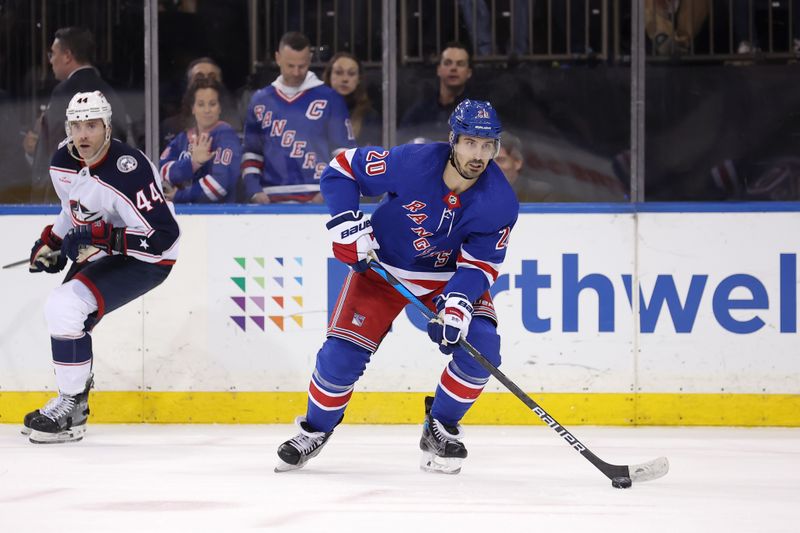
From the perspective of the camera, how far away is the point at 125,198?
4.24 m

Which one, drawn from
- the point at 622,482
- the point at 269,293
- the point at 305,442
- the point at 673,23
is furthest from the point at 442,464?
the point at 673,23

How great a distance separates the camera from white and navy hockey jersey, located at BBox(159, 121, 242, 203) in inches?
193

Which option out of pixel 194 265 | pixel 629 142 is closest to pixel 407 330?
pixel 194 265

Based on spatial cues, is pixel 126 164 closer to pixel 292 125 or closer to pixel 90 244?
pixel 90 244

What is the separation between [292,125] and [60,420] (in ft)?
5.03

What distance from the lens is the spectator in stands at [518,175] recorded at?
4.95 meters

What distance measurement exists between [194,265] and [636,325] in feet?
5.43

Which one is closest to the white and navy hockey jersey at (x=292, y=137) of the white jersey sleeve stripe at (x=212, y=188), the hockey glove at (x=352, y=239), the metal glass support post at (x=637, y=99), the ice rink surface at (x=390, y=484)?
the white jersey sleeve stripe at (x=212, y=188)

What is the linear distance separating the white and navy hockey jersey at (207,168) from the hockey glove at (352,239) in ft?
4.75

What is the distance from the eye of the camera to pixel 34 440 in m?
4.18

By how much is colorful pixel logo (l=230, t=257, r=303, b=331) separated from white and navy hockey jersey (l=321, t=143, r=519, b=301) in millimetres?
1053

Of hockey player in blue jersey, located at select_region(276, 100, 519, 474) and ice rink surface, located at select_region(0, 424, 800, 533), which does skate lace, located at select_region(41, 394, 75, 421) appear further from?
hockey player in blue jersey, located at select_region(276, 100, 519, 474)

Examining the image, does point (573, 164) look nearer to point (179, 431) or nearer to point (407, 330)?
point (407, 330)

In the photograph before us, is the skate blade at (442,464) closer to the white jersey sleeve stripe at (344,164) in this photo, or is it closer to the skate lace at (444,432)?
the skate lace at (444,432)
